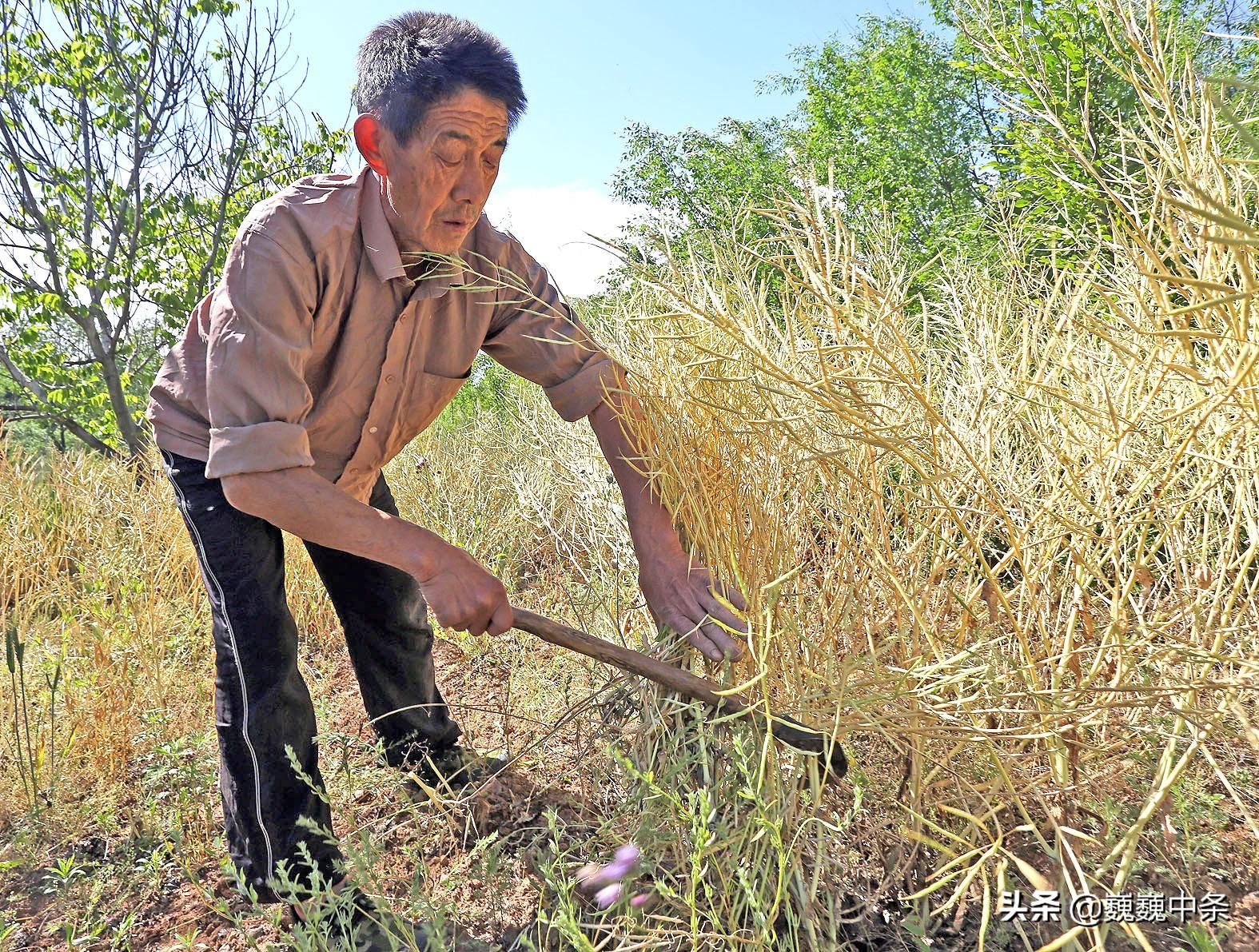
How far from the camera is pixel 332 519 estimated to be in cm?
183

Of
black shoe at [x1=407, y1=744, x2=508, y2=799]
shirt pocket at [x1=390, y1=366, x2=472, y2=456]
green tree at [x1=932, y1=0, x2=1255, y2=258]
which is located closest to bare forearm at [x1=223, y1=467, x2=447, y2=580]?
shirt pocket at [x1=390, y1=366, x2=472, y2=456]

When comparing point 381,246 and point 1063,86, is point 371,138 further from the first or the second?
point 1063,86

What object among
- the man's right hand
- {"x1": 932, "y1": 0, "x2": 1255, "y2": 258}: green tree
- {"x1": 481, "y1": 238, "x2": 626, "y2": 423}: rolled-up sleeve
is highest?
{"x1": 932, "y1": 0, "x2": 1255, "y2": 258}: green tree

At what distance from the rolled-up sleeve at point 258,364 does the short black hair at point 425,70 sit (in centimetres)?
41

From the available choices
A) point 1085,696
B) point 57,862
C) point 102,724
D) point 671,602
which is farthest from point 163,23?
point 1085,696

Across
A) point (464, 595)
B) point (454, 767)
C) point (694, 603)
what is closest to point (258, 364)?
point (464, 595)

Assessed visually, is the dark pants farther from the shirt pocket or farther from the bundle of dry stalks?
the bundle of dry stalks

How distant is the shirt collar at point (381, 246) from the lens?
2088 mm

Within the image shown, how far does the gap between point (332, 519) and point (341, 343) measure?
55cm

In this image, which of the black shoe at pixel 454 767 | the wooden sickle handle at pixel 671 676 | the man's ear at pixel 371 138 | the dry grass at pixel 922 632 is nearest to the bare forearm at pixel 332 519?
the wooden sickle handle at pixel 671 676

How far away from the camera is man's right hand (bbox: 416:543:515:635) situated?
5.85ft

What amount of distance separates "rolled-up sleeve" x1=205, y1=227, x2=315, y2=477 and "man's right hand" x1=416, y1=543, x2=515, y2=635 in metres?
0.39

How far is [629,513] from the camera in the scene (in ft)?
7.08

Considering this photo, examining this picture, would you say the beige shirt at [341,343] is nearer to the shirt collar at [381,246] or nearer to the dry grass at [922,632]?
the shirt collar at [381,246]
